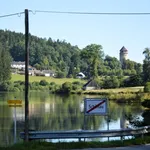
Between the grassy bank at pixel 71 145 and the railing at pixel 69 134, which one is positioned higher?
the railing at pixel 69 134

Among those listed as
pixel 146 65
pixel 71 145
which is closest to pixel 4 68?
pixel 146 65

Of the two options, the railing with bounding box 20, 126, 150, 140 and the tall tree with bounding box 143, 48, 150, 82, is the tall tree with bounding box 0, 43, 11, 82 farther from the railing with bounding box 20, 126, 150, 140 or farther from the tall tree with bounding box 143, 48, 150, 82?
the railing with bounding box 20, 126, 150, 140

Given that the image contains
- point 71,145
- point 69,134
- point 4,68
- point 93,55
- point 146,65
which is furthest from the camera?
point 4,68

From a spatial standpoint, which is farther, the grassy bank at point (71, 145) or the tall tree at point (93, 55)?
the tall tree at point (93, 55)

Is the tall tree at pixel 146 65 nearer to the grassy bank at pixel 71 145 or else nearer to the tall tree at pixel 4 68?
the tall tree at pixel 4 68

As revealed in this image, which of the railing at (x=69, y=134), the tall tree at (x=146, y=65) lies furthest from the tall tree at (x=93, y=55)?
the railing at (x=69, y=134)

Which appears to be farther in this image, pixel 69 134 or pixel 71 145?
pixel 69 134

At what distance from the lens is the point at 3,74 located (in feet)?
506

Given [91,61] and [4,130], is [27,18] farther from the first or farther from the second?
[91,61]

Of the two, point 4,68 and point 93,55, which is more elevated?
point 93,55

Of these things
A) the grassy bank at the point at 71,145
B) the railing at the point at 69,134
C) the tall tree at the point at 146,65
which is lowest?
the grassy bank at the point at 71,145

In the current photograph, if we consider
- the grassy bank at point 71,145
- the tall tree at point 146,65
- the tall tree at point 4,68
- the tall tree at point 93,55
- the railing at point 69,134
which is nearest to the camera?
the grassy bank at point 71,145

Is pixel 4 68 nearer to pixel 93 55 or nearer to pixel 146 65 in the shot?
pixel 93 55

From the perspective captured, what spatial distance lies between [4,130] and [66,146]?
1773 centimetres
